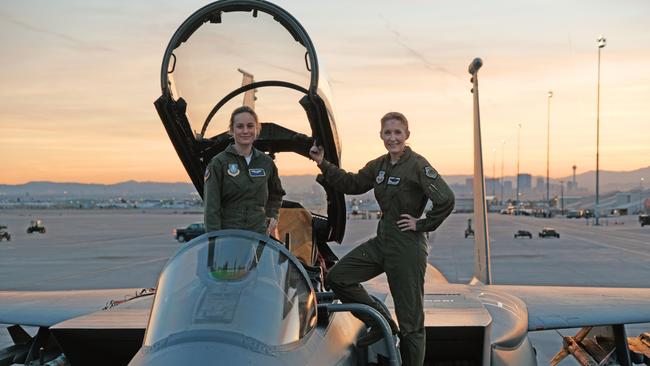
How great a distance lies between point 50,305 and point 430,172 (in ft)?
14.5

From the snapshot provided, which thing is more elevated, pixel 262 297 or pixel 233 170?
pixel 233 170

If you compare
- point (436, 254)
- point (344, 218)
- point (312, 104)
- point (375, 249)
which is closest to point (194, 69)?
point (312, 104)

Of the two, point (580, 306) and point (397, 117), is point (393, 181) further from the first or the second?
point (580, 306)

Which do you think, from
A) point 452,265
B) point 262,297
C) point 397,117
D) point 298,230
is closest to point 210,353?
point 262,297

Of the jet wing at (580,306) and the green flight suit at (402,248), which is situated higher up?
the green flight suit at (402,248)

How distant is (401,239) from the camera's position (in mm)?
4711

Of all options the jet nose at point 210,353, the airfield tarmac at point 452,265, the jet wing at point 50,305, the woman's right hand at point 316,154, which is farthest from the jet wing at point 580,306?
the jet wing at point 50,305

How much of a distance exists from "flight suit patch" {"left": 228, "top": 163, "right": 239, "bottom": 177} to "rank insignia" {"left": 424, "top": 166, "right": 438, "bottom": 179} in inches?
51.5

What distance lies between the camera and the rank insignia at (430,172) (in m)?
4.62

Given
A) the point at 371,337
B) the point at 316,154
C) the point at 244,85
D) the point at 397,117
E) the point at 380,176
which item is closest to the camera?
the point at 371,337

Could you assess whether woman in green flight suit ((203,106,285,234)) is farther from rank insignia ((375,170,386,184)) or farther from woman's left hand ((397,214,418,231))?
woman's left hand ((397,214,418,231))

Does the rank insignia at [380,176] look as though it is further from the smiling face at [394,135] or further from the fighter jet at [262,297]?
the fighter jet at [262,297]

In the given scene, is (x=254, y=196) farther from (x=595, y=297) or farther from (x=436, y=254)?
(x=436, y=254)

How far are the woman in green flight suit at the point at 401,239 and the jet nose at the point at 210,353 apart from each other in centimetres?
119
